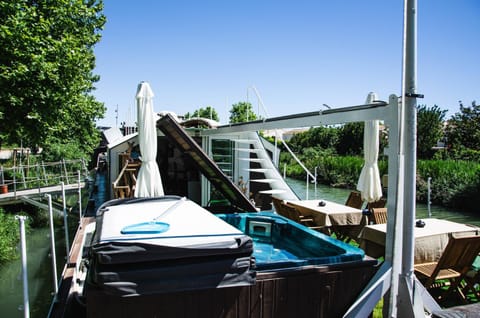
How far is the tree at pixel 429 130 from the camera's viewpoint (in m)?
23.0

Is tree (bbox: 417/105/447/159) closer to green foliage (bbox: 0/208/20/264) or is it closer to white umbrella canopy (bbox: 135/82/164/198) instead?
white umbrella canopy (bbox: 135/82/164/198)

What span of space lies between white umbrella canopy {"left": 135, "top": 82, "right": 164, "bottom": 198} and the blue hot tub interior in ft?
4.18

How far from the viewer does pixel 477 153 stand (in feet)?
64.2

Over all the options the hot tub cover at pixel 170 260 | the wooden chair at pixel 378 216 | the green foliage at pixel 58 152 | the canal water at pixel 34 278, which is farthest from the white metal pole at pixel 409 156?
the green foliage at pixel 58 152

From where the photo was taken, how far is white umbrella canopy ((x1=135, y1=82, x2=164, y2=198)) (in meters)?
5.54

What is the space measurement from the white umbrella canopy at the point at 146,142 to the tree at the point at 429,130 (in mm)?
22211

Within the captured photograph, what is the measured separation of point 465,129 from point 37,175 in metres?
24.4

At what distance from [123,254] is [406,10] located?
10.4ft

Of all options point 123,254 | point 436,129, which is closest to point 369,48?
point 123,254

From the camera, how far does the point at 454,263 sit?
3.77 meters

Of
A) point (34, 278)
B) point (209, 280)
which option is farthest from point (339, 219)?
point (34, 278)

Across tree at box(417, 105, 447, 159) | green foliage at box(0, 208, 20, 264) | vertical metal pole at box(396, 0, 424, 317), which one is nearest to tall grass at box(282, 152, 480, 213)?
tree at box(417, 105, 447, 159)

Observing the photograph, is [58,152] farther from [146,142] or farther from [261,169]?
[146,142]

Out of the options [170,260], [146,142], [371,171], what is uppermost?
[146,142]
